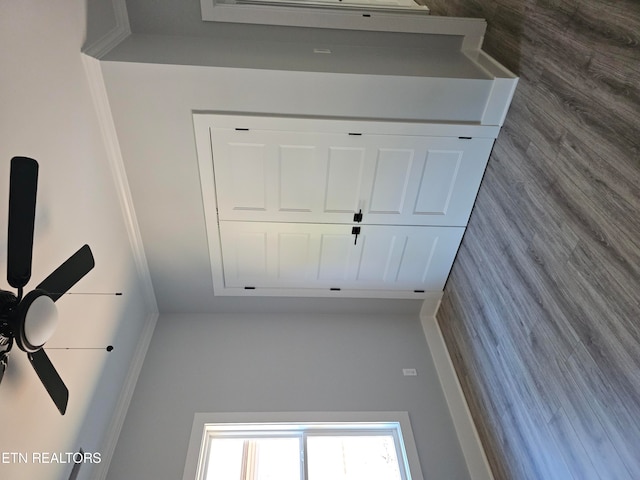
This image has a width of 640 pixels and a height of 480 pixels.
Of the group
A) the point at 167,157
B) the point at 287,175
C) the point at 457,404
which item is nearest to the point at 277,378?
the point at 457,404

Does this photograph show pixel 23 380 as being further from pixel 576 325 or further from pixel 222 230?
pixel 576 325

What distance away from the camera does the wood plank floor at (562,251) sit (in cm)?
145

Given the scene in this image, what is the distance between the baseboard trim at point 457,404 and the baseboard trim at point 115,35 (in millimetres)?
2522

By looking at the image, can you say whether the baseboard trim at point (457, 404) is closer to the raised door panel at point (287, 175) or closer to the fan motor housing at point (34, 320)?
the raised door panel at point (287, 175)

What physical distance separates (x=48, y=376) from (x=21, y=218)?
504 mm

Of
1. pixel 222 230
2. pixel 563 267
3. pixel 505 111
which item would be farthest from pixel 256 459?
pixel 505 111

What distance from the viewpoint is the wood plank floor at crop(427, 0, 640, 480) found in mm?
1450

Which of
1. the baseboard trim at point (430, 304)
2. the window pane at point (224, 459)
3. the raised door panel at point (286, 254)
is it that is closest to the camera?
the window pane at point (224, 459)

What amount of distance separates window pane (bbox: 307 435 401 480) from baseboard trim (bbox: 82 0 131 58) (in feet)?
7.48

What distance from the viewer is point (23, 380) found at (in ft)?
5.22

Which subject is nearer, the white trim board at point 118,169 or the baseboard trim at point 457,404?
the white trim board at point 118,169

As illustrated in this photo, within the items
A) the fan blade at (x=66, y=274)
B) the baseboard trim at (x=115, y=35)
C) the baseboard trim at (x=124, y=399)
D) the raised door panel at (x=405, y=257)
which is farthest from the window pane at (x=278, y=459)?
the baseboard trim at (x=115, y=35)

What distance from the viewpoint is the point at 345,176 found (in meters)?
2.43

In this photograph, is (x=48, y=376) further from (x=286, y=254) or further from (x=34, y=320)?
(x=286, y=254)
